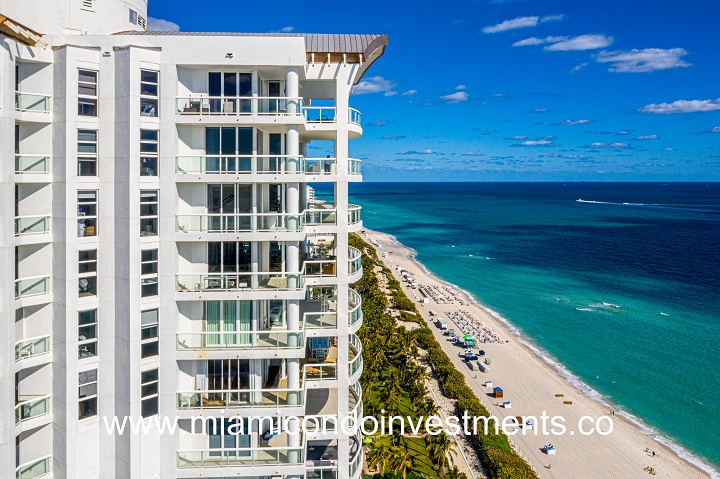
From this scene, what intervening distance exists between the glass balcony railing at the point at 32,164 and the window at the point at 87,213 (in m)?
1.23

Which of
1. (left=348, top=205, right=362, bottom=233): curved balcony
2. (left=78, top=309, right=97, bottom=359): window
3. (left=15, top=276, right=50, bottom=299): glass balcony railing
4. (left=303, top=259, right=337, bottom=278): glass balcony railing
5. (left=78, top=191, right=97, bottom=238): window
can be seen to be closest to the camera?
(left=15, top=276, right=50, bottom=299): glass balcony railing

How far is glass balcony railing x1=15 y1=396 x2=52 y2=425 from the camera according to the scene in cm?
1567

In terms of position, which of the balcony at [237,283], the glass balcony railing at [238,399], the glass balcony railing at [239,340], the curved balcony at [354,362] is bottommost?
the glass balcony railing at [238,399]

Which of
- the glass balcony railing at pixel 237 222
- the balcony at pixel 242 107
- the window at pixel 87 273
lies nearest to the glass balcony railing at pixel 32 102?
the balcony at pixel 242 107

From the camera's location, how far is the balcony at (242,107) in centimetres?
1672

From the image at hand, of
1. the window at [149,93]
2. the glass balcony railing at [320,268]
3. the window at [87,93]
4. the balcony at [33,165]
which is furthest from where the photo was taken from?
the glass balcony railing at [320,268]

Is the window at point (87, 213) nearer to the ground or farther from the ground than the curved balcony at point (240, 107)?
nearer to the ground

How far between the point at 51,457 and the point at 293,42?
15.1m

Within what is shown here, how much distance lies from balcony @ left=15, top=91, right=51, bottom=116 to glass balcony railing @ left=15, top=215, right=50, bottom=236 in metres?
3.15

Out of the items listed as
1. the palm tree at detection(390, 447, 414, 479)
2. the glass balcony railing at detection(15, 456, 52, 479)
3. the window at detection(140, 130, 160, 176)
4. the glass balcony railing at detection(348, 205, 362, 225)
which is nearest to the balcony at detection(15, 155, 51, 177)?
the window at detection(140, 130, 160, 176)

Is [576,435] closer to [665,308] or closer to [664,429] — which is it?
[664,429]

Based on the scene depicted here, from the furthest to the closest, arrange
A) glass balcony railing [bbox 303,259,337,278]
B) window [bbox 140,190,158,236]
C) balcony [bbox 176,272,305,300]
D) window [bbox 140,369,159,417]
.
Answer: glass balcony railing [bbox 303,259,337,278] < balcony [bbox 176,272,305,300] < window [bbox 140,369,159,417] < window [bbox 140,190,158,236]

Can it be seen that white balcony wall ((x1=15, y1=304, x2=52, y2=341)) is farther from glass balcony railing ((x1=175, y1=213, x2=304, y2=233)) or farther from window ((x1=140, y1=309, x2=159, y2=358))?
glass balcony railing ((x1=175, y1=213, x2=304, y2=233))

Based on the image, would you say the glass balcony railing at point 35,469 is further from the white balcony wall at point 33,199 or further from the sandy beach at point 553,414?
the sandy beach at point 553,414
